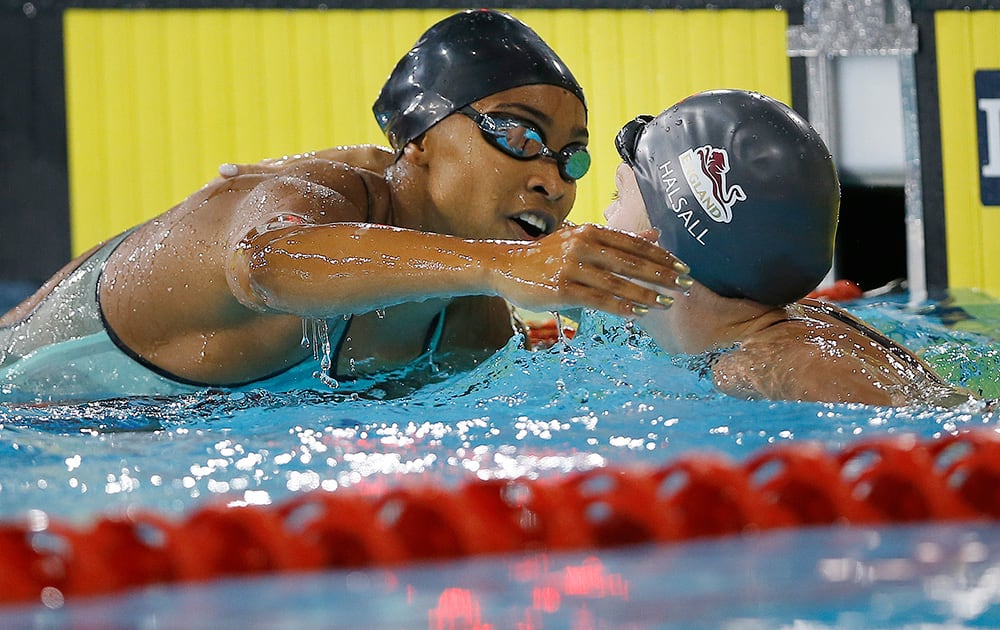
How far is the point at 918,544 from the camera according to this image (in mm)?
1490

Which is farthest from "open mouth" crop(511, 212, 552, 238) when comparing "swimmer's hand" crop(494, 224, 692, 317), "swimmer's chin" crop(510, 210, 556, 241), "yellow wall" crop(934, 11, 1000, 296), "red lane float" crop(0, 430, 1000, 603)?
"yellow wall" crop(934, 11, 1000, 296)

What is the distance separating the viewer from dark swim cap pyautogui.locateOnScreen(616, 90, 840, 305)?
2.54 metres

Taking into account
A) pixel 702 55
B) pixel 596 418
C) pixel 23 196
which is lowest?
pixel 596 418

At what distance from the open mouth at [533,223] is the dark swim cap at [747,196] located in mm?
468

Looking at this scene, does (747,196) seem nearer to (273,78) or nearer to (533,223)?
(533,223)

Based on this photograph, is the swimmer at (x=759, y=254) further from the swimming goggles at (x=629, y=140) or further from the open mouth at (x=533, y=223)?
the open mouth at (x=533, y=223)

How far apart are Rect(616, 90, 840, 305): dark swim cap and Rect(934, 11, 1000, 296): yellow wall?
4.56m

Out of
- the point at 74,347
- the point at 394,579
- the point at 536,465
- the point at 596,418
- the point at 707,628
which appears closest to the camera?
the point at 707,628

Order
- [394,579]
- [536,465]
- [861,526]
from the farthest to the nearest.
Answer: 1. [536,465]
2. [861,526]
3. [394,579]

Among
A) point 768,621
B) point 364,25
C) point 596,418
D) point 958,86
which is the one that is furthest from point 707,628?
point 958,86

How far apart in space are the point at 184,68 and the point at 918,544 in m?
5.73

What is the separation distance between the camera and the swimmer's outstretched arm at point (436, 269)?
6.51 ft

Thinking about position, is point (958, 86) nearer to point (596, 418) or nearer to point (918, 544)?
point (596, 418)

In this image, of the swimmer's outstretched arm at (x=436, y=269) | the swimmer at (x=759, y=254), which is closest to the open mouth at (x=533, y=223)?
the swimmer at (x=759, y=254)
